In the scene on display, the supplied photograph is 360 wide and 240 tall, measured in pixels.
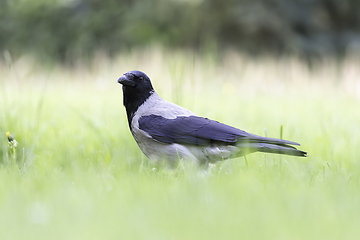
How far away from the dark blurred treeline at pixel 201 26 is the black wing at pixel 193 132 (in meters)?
13.8

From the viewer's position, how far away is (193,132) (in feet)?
9.06

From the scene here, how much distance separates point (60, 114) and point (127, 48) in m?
14.4

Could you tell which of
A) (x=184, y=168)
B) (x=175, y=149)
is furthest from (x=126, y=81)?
(x=184, y=168)

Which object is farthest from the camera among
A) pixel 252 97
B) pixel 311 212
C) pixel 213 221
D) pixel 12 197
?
pixel 252 97

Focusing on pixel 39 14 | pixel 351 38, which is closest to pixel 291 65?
pixel 351 38

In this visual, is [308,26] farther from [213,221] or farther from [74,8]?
[213,221]

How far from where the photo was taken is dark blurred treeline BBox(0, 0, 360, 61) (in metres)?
17.1

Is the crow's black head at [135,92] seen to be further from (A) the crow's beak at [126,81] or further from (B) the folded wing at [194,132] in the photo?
(B) the folded wing at [194,132]

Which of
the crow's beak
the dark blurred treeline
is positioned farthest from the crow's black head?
the dark blurred treeline

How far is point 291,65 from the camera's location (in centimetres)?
951

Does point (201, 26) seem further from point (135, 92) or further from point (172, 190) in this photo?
point (172, 190)

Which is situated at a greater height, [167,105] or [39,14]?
[39,14]

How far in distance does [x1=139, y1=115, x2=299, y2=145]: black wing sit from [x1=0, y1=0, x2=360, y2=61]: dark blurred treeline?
13840mm

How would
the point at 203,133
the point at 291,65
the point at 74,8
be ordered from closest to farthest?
1. the point at 203,133
2. the point at 291,65
3. the point at 74,8
